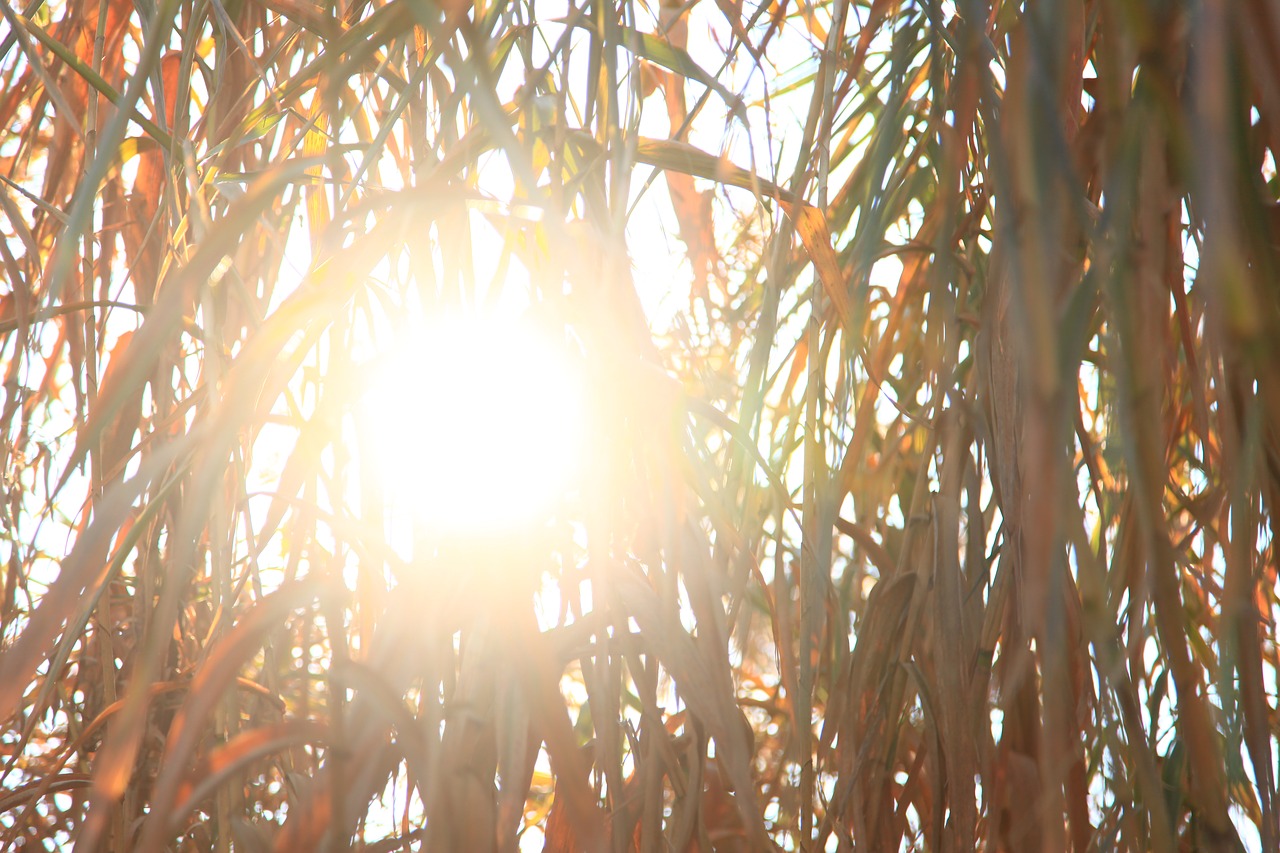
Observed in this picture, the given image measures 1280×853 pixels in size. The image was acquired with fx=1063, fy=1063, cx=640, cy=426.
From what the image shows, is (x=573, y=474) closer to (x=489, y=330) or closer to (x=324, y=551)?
(x=489, y=330)

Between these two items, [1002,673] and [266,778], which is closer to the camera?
[1002,673]

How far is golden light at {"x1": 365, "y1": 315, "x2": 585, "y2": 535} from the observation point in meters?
0.34

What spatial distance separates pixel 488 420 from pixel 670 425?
65 mm

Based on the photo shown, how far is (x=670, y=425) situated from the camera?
0.32 metres

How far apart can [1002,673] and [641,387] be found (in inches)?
12.1

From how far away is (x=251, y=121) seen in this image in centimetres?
50

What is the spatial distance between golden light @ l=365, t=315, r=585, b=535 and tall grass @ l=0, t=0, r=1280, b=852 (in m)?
0.01

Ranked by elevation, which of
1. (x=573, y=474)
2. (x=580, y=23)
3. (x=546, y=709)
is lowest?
(x=546, y=709)

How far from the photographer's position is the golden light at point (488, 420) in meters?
0.34

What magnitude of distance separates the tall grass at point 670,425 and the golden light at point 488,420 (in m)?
0.01

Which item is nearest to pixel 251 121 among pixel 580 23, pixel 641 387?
pixel 580 23

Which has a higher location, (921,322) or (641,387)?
(921,322)

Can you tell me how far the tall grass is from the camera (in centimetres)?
25

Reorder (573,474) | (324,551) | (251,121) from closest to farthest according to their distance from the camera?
1. (573,474)
2. (251,121)
3. (324,551)
